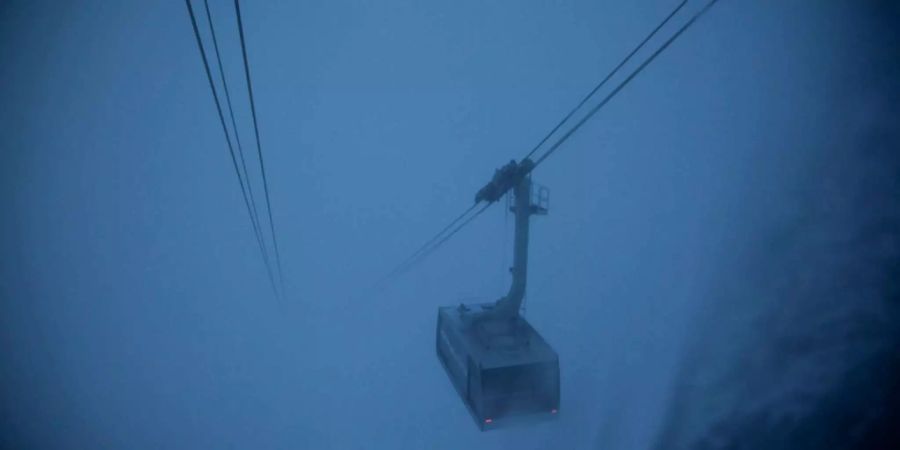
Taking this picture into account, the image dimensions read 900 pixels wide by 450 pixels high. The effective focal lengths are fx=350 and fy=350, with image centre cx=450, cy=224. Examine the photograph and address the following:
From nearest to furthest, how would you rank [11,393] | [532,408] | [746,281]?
[532,408] < [746,281] < [11,393]

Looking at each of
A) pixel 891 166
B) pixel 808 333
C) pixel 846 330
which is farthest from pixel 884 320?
pixel 891 166

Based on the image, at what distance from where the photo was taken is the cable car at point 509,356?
4.65m

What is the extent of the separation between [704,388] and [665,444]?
89.4 inches

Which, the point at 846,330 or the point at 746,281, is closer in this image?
the point at 846,330

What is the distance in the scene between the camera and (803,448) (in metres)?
9.70

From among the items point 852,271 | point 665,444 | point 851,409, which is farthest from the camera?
point 665,444

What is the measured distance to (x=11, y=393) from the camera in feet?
50.5

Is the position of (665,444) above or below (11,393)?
below

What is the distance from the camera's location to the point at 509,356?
4.87 meters

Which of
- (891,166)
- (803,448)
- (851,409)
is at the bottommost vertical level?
(803,448)

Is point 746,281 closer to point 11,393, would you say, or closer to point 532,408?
point 532,408

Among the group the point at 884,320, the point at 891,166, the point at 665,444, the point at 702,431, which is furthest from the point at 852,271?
the point at 665,444

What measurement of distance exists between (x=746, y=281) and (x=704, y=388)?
4.29m

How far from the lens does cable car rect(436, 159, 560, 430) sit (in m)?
4.65
